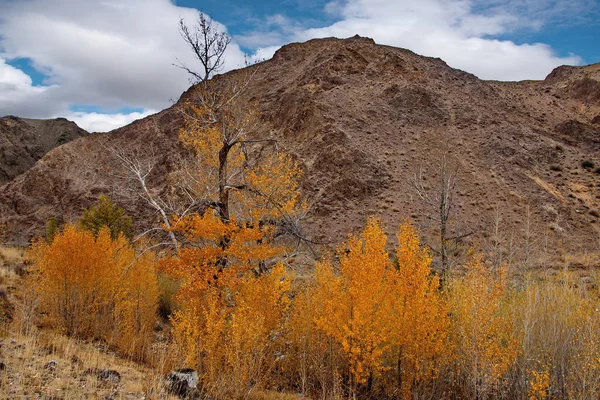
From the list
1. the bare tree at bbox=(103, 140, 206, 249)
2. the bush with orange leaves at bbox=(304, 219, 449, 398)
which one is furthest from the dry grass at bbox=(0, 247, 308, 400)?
the bare tree at bbox=(103, 140, 206, 249)

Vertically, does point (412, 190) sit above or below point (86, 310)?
above

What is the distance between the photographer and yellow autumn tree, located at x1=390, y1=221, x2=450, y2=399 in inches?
400

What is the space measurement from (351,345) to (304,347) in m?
1.77

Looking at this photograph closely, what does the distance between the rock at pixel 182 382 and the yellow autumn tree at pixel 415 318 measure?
5.00m

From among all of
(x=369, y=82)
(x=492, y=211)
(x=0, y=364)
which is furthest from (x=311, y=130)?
(x=0, y=364)

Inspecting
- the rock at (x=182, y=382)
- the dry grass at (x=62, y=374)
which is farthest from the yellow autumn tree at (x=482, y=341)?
the dry grass at (x=62, y=374)

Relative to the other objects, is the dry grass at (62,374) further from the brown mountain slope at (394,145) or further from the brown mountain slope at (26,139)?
the brown mountain slope at (26,139)

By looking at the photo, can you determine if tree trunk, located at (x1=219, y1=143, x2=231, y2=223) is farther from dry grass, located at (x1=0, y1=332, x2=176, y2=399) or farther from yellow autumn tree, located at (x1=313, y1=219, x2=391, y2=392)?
dry grass, located at (x1=0, y1=332, x2=176, y2=399)

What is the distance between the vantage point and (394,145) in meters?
38.7

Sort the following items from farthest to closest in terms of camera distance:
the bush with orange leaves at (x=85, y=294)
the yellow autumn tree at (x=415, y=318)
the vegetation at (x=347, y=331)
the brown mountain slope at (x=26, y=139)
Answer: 1. the brown mountain slope at (x=26, y=139)
2. the bush with orange leaves at (x=85, y=294)
3. the yellow autumn tree at (x=415, y=318)
4. the vegetation at (x=347, y=331)

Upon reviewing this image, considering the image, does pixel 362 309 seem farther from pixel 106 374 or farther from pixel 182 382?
pixel 106 374

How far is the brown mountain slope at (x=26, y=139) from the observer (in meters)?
73.6

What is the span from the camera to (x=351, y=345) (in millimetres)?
10523

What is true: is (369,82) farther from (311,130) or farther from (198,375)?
(198,375)
